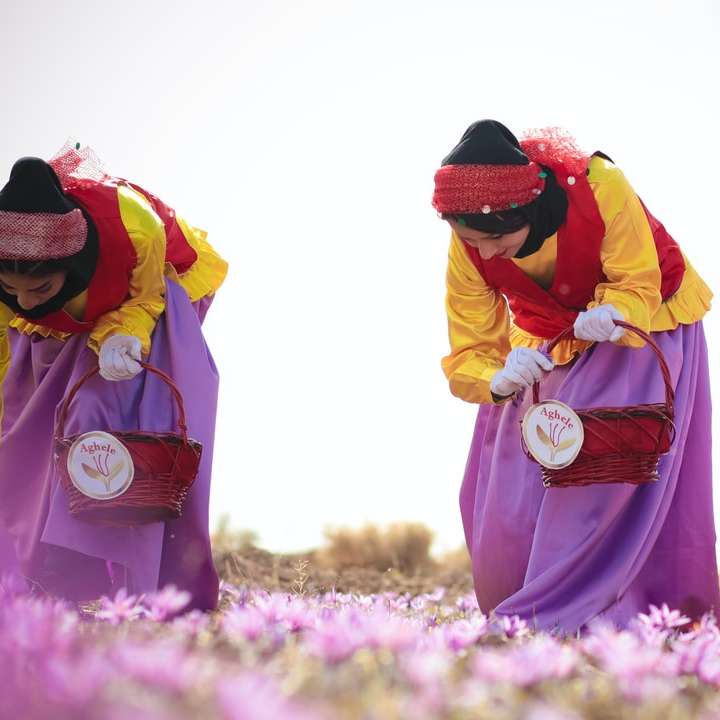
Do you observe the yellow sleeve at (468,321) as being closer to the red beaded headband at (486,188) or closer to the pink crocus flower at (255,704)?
the red beaded headband at (486,188)

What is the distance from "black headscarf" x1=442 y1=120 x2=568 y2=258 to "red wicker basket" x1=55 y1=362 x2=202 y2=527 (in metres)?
1.16

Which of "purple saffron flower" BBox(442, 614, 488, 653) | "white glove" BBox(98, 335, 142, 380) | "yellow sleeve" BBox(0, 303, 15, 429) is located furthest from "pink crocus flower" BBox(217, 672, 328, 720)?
"yellow sleeve" BBox(0, 303, 15, 429)

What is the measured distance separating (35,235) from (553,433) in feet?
5.76

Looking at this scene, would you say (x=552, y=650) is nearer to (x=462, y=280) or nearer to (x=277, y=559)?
(x=462, y=280)

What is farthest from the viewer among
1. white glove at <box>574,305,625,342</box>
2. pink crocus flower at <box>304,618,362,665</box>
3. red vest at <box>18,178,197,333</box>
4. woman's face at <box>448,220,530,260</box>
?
red vest at <box>18,178,197,333</box>

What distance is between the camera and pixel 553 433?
3.26 metres

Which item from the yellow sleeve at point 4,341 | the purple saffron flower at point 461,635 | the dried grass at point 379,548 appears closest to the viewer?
the purple saffron flower at point 461,635

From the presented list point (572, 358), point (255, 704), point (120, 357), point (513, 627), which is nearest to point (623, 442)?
point (572, 358)

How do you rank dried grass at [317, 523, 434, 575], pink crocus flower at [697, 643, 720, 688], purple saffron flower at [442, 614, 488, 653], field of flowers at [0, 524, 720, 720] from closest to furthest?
field of flowers at [0, 524, 720, 720] < pink crocus flower at [697, 643, 720, 688] < purple saffron flower at [442, 614, 488, 653] < dried grass at [317, 523, 434, 575]

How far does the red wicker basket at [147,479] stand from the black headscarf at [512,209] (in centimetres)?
116

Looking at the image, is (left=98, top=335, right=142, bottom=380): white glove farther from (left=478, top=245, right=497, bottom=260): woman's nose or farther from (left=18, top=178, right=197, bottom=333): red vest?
(left=478, top=245, right=497, bottom=260): woman's nose

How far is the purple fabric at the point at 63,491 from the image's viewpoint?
371 cm

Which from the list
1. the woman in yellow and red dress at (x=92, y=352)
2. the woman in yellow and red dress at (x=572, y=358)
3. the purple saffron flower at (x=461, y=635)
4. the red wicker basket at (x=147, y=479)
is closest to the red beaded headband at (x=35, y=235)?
the woman in yellow and red dress at (x=92, y=352)

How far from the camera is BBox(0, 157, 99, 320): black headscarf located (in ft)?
11.5
